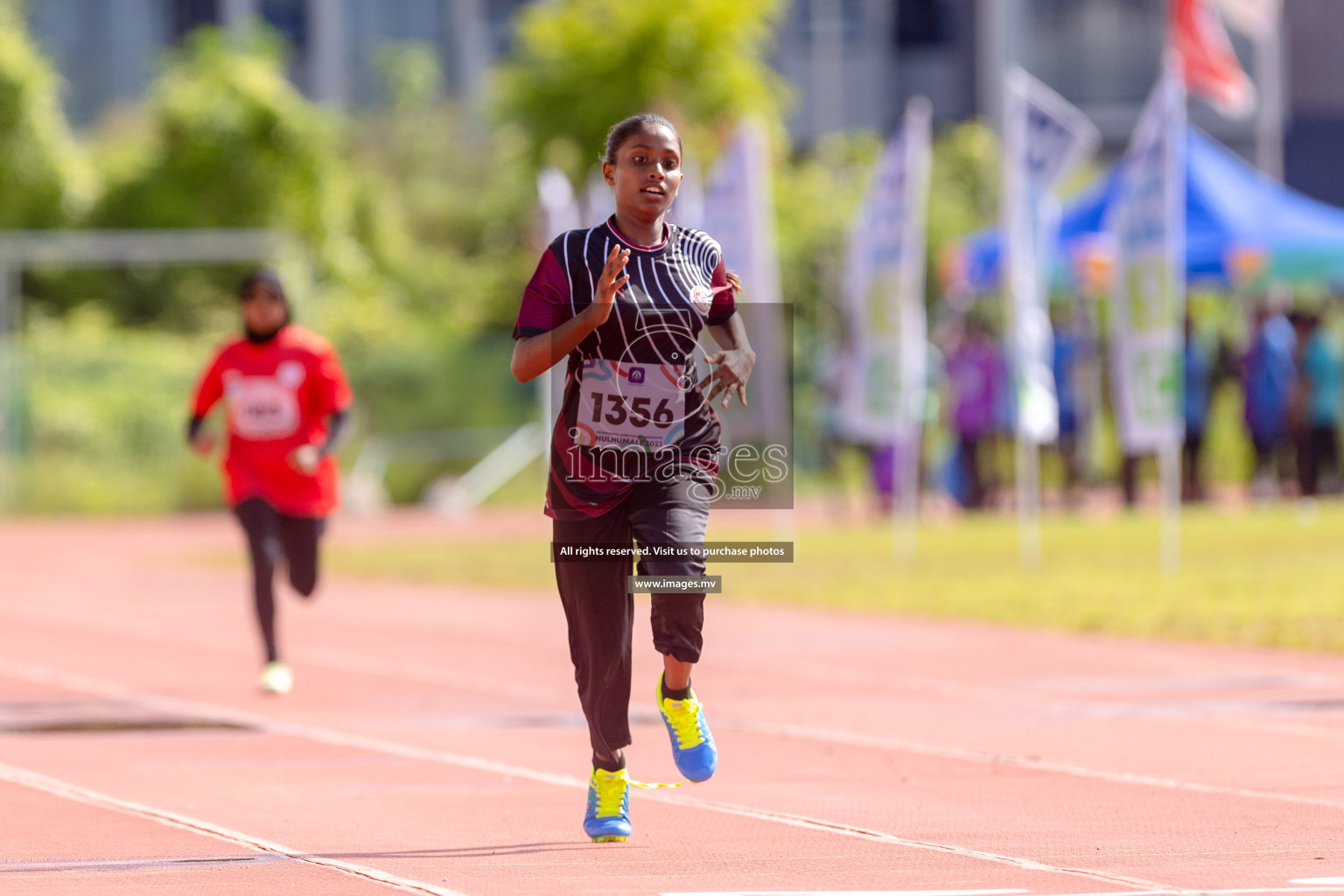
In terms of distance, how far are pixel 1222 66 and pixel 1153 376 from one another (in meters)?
12.4

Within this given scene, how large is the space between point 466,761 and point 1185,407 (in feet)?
60.7

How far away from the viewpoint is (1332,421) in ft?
85.2

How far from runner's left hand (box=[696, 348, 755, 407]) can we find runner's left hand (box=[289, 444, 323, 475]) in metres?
5.28

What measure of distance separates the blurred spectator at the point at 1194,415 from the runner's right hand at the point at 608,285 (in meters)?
20.6

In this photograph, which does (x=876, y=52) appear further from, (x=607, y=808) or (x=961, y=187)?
(x=607, y=808)

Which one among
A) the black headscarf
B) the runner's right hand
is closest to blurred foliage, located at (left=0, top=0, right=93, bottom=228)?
the black headscarf

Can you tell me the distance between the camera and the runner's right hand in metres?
5.88

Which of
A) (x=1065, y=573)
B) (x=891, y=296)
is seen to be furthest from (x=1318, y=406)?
(x=1065, y=573)

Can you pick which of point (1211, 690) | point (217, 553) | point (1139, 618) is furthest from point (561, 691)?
point (217, 553)

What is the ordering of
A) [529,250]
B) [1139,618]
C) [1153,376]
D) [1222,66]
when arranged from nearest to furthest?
[1139,618] → [1153,376] → [1222,66] → [529,250]

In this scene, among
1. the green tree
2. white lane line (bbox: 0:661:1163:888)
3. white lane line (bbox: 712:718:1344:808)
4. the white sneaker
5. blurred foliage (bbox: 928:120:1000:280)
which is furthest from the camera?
blurred foliage (bbox: 928:120:1000:280)

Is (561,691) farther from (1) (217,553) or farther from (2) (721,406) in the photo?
(1) (217,553)

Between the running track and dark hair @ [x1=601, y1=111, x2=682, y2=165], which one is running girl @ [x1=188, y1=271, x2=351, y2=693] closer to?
the running track

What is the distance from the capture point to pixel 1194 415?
84.7 ft
